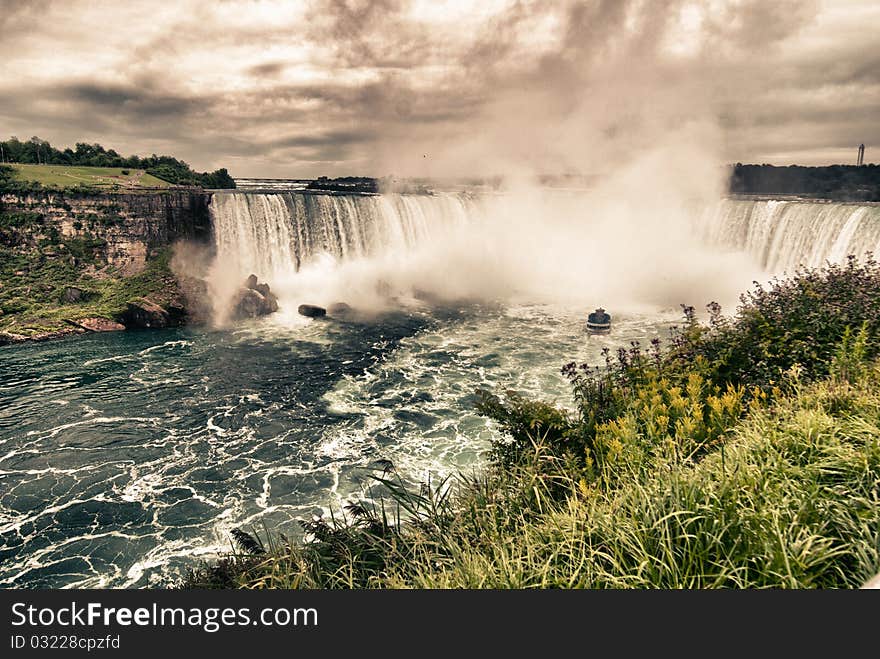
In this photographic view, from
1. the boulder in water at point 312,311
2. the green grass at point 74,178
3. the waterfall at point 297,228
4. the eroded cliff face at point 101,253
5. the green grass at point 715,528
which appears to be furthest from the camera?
the green grass at point 74,178

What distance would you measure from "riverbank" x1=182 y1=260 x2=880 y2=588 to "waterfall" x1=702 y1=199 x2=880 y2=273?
2056cm

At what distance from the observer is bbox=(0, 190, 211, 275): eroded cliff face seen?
126 feet

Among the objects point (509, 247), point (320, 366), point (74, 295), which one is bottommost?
point (320, 366)

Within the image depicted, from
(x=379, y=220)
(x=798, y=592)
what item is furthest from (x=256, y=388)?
(x=379, y=220)

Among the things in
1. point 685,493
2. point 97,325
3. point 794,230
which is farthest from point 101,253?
point 794,230

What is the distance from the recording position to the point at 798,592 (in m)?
3.06

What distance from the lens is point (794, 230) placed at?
106ft

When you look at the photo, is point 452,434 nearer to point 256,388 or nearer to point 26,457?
point 256,388

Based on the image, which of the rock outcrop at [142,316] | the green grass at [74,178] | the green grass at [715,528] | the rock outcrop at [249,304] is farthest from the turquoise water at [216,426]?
the green grass at [74,178]

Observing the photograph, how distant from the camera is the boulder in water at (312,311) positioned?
33.8m

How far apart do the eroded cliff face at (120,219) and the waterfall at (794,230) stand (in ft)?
137

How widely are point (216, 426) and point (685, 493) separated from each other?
17407 millimetres

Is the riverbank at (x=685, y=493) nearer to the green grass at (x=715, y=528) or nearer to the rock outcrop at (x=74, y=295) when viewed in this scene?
the green grass at (x=715, y=528)

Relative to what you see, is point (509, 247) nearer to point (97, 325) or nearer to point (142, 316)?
point (142, 316)
